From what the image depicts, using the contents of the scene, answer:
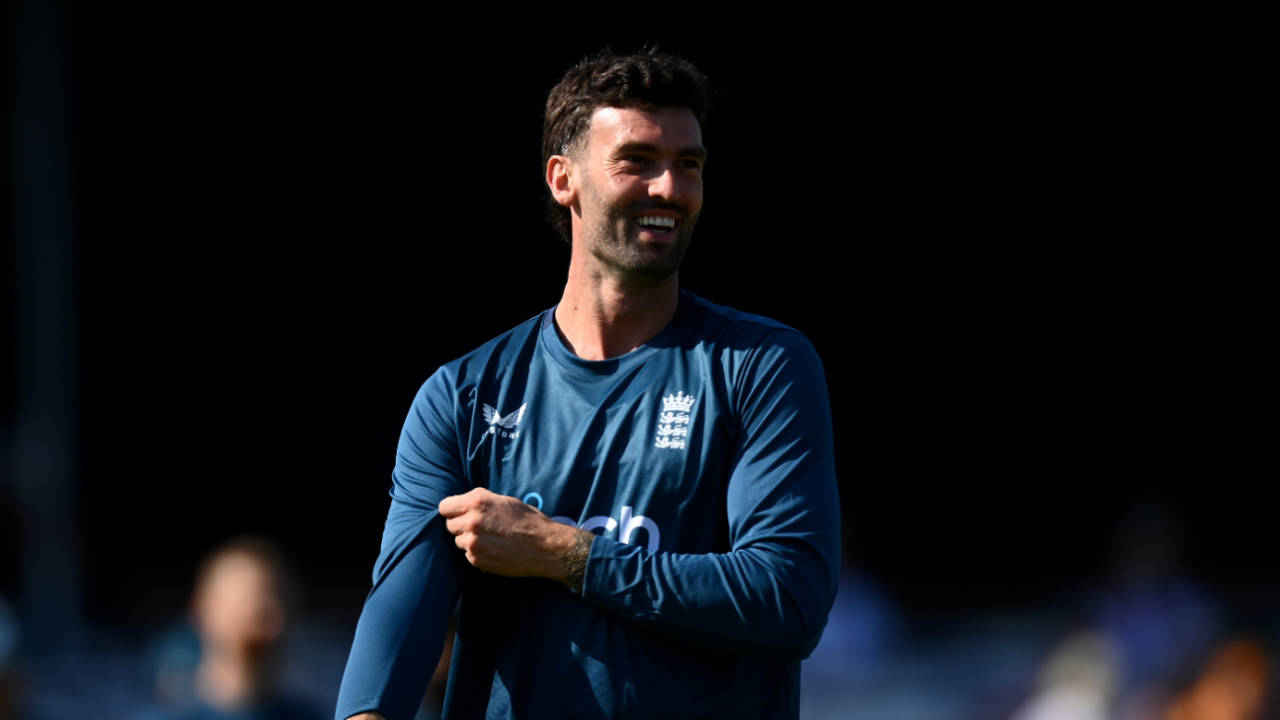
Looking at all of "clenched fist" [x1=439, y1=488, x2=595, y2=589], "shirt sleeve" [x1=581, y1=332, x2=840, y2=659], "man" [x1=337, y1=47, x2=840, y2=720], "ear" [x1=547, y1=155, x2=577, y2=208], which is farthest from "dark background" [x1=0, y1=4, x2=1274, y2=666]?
"clenched fist" [x1=439, y1=488, x2=595, y2=589]

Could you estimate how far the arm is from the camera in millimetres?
2680

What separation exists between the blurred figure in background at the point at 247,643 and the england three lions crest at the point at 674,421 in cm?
225

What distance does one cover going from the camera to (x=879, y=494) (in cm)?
1021

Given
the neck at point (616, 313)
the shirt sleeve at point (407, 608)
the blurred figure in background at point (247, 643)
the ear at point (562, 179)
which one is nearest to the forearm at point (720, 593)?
the shirt sleeve at point (407, 608)

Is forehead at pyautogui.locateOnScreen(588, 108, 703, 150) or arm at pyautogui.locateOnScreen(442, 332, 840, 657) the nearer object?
arm at pyautogui.locateOnScreen(442, 332, 840, 657)

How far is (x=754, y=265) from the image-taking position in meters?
10.0

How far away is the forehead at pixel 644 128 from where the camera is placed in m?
2.92

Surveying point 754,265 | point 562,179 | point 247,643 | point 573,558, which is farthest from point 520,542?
point 754,265

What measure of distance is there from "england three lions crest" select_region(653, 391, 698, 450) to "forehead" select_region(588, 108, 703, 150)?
0.48 meters

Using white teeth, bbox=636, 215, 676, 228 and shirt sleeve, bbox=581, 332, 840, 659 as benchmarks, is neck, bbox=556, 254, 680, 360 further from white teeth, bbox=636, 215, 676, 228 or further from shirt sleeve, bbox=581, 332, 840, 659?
shirt sleeve, bbox=581, 332, 840, 659

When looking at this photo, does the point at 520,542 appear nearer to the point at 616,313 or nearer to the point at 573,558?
the point at 573,558

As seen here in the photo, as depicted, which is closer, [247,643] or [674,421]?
[674,421]

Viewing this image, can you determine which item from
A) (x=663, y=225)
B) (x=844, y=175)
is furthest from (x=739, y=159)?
(x=663, y=225)

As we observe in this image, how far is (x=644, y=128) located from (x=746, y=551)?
0.82 metres
